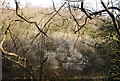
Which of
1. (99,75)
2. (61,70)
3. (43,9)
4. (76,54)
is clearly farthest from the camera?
(76,54)

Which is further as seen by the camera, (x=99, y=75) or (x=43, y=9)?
(x=99, y=75)

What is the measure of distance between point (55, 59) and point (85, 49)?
4.81ft

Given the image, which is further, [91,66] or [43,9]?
[91,66]

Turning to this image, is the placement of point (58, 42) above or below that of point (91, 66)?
above

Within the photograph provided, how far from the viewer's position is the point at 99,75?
523 centimetres

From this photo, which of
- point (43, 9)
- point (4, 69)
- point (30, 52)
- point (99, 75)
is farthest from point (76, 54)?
point (4, 69)

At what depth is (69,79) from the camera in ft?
17.2

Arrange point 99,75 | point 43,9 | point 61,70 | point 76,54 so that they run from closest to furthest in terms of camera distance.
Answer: point 43,9
point 99,75
point 61,70
point 76,54

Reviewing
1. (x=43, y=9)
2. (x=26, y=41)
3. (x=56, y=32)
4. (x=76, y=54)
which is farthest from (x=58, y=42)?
(x=43, y=9)

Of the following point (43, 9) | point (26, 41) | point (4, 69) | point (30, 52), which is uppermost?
point (43, 9)

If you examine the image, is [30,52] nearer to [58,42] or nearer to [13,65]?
[13,65]

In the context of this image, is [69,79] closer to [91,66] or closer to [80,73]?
[80,73]

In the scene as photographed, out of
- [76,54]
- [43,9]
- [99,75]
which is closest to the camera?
[43,9]

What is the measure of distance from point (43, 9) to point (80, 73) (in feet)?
9.50
